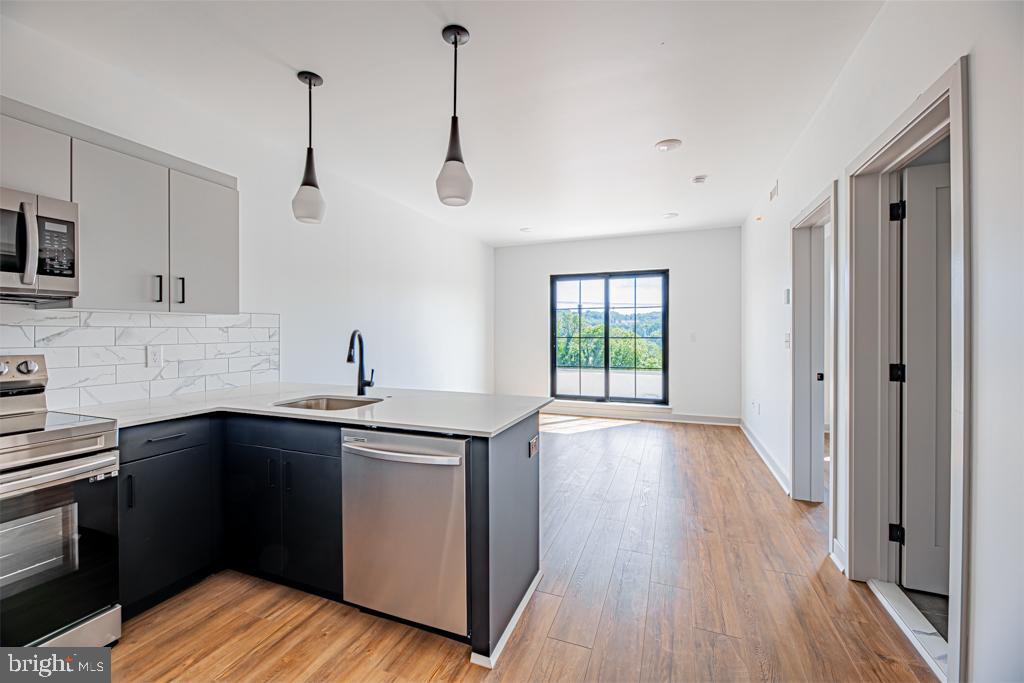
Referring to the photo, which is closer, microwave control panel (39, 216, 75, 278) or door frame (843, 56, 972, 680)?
microwave control panel (39, 216, 75, 278)

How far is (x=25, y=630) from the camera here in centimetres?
149

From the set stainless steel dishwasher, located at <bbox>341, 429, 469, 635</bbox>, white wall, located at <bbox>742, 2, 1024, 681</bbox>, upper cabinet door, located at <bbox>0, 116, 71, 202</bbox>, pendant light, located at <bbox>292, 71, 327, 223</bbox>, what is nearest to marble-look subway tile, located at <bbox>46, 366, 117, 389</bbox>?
upper cabinet door, located at <bbox>0, 116, 71, 202</bbox>

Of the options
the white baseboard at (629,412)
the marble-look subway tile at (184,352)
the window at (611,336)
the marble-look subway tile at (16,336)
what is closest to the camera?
the marble-look subway tile at (16,336)

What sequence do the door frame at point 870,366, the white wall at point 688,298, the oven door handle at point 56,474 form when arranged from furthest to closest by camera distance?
the white wall at point 688,298
the door frame at point 870,366
the oven door handle at point 56,474

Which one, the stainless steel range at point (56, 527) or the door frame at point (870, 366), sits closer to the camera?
the stainless steel range at point (56, 527)

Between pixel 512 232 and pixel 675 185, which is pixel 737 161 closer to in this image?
pixel 675 185

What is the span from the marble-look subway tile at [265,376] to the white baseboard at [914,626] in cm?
364

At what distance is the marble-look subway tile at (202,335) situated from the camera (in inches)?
100

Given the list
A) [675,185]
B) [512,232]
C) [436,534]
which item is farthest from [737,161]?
[436,534]

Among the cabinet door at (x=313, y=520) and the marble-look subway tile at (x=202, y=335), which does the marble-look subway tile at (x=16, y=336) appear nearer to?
the marble-look subway tile at (x=202, y=335)

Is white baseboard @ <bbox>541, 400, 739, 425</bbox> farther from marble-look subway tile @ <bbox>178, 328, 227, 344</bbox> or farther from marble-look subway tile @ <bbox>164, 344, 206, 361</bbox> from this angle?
marble-look subway tile @ <bbox>164, 344, 206, 361</bbox>

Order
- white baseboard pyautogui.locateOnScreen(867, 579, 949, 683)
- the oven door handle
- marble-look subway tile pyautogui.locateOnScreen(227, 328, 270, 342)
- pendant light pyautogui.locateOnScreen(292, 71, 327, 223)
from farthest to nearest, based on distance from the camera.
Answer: marble-look subway tile pyautogui.locateOnScreen(227, 328, 270, 342) < pendant light pyautogui.locateOnScreen(292, 71, 327, 223) < white baseboard pyautogui.locateOnScreen(867, 579, 949, 683) < the oven door handle

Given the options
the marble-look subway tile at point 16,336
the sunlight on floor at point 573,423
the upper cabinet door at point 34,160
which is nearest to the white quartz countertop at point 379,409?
the marble-look subway tile at point 16,336

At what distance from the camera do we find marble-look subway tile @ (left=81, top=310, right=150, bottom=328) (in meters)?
2.14
